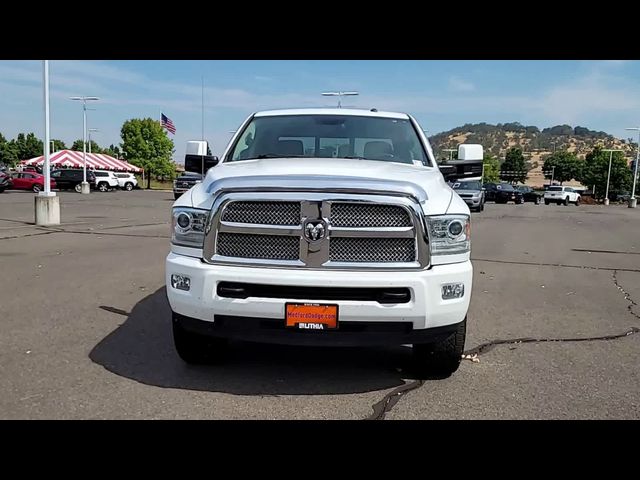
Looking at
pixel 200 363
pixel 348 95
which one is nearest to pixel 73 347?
pixel 200 363

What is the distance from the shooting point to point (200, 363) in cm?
453

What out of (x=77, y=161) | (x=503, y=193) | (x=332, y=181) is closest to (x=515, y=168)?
(x=503, y=193)

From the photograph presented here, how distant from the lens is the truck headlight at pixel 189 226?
13.0 ft

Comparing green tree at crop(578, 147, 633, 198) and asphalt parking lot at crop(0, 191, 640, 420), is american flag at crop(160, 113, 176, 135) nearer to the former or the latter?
asphalt parking lot at crop(0, 191, 640, 420)

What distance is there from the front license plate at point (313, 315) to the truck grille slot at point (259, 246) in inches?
13.3

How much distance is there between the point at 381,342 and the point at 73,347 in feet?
9.21

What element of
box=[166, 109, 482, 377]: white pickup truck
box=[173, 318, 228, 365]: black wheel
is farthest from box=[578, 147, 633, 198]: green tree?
box=[173, 318, 228, 365]: black wheel

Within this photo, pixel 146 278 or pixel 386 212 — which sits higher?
pixel 386 212

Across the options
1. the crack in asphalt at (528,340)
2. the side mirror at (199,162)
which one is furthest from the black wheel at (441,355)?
the side mirror at (199,162)

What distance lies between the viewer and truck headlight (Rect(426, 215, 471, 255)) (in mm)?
3844

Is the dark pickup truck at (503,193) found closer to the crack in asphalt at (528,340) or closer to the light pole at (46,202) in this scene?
the light pole at (46,202)
